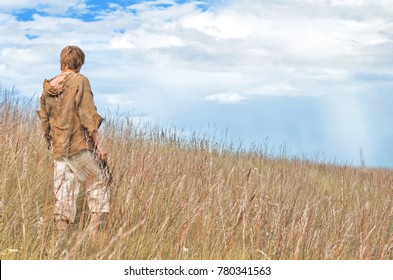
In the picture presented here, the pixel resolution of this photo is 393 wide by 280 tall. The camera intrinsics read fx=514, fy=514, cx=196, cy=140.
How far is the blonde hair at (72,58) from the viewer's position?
14.7ft

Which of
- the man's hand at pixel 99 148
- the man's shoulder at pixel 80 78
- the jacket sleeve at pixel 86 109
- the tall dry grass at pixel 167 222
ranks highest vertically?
the man's shoulder at pixel 80 78

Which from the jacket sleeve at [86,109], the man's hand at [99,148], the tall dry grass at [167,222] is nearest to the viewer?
the tall dry grass at [167,222]

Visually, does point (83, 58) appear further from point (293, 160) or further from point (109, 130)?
point (293, 160)

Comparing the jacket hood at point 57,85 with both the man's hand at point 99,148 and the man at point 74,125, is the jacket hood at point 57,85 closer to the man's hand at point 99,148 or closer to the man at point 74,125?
the man at point 74,125

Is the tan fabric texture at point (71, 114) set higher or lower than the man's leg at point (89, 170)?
higher

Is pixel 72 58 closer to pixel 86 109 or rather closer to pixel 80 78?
pixel 80 78

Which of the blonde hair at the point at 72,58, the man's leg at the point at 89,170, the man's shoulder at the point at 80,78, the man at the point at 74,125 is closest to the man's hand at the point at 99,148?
the man at the point at 74,125

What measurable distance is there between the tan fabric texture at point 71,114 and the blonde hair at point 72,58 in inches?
3.6

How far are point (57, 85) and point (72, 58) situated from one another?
0.88 feet

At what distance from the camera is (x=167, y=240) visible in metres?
4.01

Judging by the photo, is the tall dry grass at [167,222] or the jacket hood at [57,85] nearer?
the tall dry grass at [167,222]

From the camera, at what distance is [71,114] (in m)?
4.46

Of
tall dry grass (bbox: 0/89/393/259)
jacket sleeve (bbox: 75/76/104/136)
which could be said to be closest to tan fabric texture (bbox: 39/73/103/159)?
jacket sleeve (bbox: 75/76/104/136)

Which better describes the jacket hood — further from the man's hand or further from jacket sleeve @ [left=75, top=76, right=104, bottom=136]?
the man's hand
